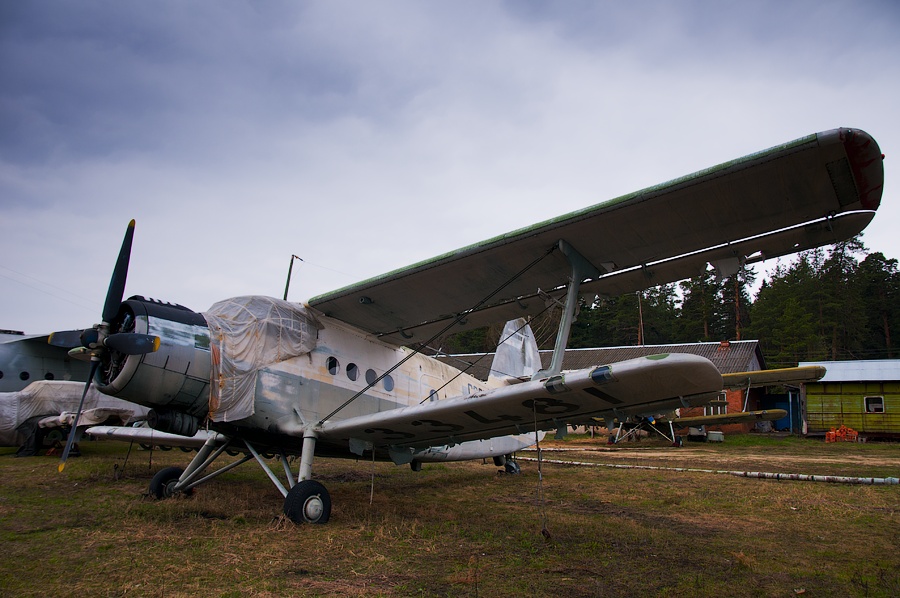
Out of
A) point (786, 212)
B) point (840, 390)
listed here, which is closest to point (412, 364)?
point (786, 212)

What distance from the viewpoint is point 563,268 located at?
6.77 metres

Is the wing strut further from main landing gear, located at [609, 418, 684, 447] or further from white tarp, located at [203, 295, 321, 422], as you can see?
main landing gear, located at [609, 418, 684, 447]

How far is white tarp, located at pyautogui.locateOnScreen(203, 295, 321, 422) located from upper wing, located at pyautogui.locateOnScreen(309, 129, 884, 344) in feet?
1.61

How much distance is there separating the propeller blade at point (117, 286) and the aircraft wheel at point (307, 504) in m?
2.85

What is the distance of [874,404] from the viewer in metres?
25.6

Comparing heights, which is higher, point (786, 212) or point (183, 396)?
point (786, 212)

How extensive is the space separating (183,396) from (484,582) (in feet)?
13.4

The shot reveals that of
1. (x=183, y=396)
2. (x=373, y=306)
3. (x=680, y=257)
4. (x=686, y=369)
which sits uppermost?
(x=680, y=257)

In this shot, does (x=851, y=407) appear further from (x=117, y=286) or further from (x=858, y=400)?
(x=117, y=286)

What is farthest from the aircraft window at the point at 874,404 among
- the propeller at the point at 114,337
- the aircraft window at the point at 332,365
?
the propeller at the point at 114,337

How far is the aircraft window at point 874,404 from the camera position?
2532 centimetres

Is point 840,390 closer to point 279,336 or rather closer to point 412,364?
point 412,364

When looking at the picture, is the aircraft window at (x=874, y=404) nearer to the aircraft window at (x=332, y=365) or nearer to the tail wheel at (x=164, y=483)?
the aircraft window at (x=332, y=365)

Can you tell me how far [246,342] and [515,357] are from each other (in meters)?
7.38
